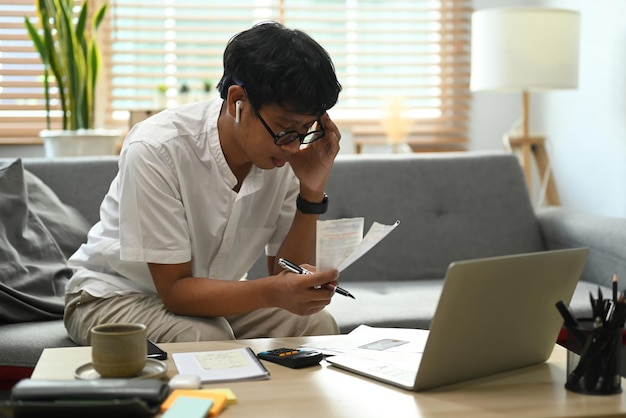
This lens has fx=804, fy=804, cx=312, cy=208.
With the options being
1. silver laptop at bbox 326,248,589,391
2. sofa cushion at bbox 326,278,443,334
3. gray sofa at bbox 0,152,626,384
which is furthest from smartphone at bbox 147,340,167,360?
gray sofa at bbox 0,152,626,384

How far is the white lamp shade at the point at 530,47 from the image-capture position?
3.12 m

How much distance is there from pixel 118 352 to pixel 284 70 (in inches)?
24.0

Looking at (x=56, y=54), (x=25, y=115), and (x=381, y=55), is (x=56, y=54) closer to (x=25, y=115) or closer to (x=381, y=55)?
(x=25, y=115)

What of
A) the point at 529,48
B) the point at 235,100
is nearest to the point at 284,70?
the point at 235,100

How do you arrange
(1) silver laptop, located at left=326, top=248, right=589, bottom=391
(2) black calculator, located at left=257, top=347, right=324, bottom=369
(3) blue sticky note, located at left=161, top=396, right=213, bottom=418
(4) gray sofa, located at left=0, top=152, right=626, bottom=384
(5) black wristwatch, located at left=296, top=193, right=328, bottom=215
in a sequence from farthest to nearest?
1. (4) gray sofa, located at left=0, top=152, right=626, bottom=384
2. (5) black wristwatch, located at left=296, top=193, right=328, bottom=215
3. (2) black calculator, located at left=257, top=347, right=324, bottom=369
4. (1) silver laptop, located at left=326, top=248, right=589, bottom=391
5. (3) blue sticky note, located at left=161, top=396, right=213, bottom=418

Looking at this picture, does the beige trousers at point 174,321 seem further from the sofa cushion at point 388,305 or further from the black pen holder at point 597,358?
the black pen holder at point 597,358

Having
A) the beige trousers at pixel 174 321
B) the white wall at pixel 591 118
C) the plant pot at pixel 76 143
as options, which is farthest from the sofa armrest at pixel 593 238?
the plant pot at pixel 76 143

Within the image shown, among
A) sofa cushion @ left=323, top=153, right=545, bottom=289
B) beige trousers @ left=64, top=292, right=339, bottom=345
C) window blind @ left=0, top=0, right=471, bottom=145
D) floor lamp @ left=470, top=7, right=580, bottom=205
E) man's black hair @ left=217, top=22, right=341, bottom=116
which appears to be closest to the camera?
man's black hair @ left=217, top=22, right=341, bottom=116

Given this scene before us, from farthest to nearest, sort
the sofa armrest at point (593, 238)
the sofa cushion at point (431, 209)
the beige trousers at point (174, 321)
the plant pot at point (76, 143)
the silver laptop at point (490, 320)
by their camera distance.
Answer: the plant pot at point (76, 143) → the sofa cushion at point (431, 209) → the sofa armrest at point (593, 238) → the beige trousers at point (174, 321) → the silver laptop at point (490, 320)

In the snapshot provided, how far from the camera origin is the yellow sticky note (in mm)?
1044

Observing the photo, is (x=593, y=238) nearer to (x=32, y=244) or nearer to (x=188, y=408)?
(x=32, y=244)

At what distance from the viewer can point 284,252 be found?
1781mm

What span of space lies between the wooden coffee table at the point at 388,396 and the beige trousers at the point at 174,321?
0.29 m

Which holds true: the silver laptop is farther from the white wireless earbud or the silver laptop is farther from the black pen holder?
the white wireless earbud
